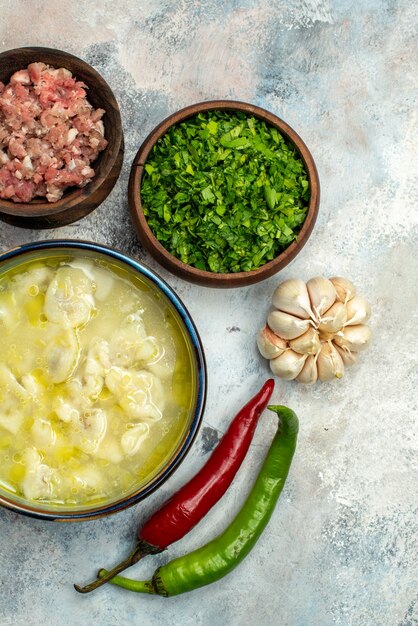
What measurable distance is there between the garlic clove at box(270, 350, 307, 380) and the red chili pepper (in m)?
0.07

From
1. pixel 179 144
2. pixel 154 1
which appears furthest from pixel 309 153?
pixel 154 1

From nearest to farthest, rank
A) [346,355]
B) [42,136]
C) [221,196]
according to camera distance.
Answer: [42,136] → [221,196] → [346,355]

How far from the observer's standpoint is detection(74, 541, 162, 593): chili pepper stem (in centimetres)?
303

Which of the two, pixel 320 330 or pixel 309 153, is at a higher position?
pixel 309 153

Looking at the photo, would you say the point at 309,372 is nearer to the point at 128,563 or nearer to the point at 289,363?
the point at 289,363

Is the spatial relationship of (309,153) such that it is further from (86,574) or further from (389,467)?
(86,574)

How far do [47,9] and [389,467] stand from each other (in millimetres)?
2272

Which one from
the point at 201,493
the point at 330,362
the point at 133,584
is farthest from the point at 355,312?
the point at 133,584

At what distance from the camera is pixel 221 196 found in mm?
2875

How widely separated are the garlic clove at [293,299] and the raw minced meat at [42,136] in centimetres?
83

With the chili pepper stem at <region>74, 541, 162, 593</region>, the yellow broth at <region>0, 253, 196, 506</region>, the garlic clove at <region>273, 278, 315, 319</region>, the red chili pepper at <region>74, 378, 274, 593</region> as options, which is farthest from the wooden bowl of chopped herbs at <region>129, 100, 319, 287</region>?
the chili pepper stem at <region>74, 541, 162, 593</region>

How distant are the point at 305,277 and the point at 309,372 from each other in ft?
1.27

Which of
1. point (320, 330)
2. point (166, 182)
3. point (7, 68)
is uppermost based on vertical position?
point (7, 68)

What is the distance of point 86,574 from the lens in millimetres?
3152
